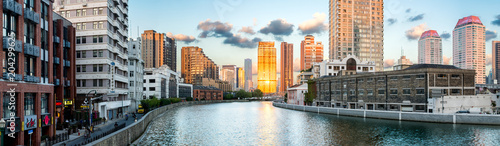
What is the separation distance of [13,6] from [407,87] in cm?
8023

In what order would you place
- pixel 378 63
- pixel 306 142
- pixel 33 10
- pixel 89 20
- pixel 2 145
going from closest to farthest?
1. pixel 2 145
2. pixel 33 10
3. pixel 306 142
4. pixel 89 20
5. pixel 378 63

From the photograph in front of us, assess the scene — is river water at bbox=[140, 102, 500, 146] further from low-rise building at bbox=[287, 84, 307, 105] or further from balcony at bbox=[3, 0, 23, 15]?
low-rise building at bbox=[287, 84, 307, 105]

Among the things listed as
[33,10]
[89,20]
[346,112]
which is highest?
[89,20]

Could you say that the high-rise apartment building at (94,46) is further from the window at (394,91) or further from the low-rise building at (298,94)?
the low-rise building at (298,94)

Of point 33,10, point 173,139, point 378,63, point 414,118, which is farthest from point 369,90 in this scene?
point 378,63

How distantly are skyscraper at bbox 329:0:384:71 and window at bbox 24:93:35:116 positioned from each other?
171475mm

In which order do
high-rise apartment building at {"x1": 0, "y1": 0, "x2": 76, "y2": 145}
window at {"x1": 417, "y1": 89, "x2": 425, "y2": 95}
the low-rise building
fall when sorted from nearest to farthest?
1. high-rise apartment building at {"x1": 0, "y1": 0, "x2": 76, "y2": 145}
2. window at {"x1": 417, "y1": 89, "x2": 425, "y2": 95}
3. the low-rise building

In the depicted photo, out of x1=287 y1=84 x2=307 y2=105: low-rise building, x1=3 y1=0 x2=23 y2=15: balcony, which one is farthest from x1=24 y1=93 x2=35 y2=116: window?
x1=287 y1=84 x2=307 y2=105: low-rise building

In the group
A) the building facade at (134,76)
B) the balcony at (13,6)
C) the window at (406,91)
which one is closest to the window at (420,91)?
the window at (406,91)

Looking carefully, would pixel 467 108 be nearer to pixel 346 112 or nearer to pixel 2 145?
pixel 346 112

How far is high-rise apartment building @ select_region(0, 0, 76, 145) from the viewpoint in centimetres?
3195

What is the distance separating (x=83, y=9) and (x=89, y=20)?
3141 mm

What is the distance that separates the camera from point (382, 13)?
7844 inches

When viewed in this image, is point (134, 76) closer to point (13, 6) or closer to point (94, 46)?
point (94, 46)
